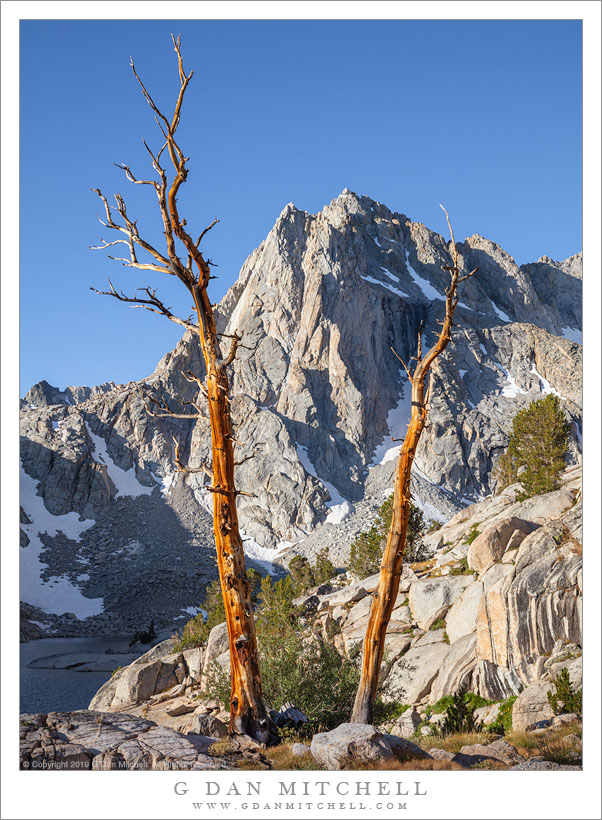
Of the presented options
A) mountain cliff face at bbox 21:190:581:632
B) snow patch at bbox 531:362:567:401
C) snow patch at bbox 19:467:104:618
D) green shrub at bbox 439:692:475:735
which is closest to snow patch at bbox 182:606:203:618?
mountain cliff face at bbox 21:190:581:632

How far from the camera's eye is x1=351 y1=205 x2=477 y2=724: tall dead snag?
796 centimetres

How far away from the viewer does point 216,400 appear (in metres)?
7.80

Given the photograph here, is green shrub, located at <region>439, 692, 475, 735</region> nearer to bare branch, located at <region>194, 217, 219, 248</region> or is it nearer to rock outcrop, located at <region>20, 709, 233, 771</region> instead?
rock outcrop, located at <region>20, 709, 233, 771</region>

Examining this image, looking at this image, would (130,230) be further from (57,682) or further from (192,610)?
(192,610)

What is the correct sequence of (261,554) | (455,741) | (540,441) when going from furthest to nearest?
(261,554), (540,441), (455,741)

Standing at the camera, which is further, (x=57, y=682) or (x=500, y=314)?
(x=500, y=314)

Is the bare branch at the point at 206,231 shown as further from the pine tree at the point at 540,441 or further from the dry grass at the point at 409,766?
the pine tree at the point at 540,441

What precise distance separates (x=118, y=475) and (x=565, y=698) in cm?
10509

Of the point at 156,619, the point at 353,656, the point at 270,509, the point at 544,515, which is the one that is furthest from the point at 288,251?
the point at 353,656

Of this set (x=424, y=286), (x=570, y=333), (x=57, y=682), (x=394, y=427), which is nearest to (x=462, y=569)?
(x=57, y=682)

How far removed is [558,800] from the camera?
6258 mm

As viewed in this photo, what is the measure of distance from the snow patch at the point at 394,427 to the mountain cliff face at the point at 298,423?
447 mm

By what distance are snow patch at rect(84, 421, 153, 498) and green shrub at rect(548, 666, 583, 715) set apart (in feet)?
322
